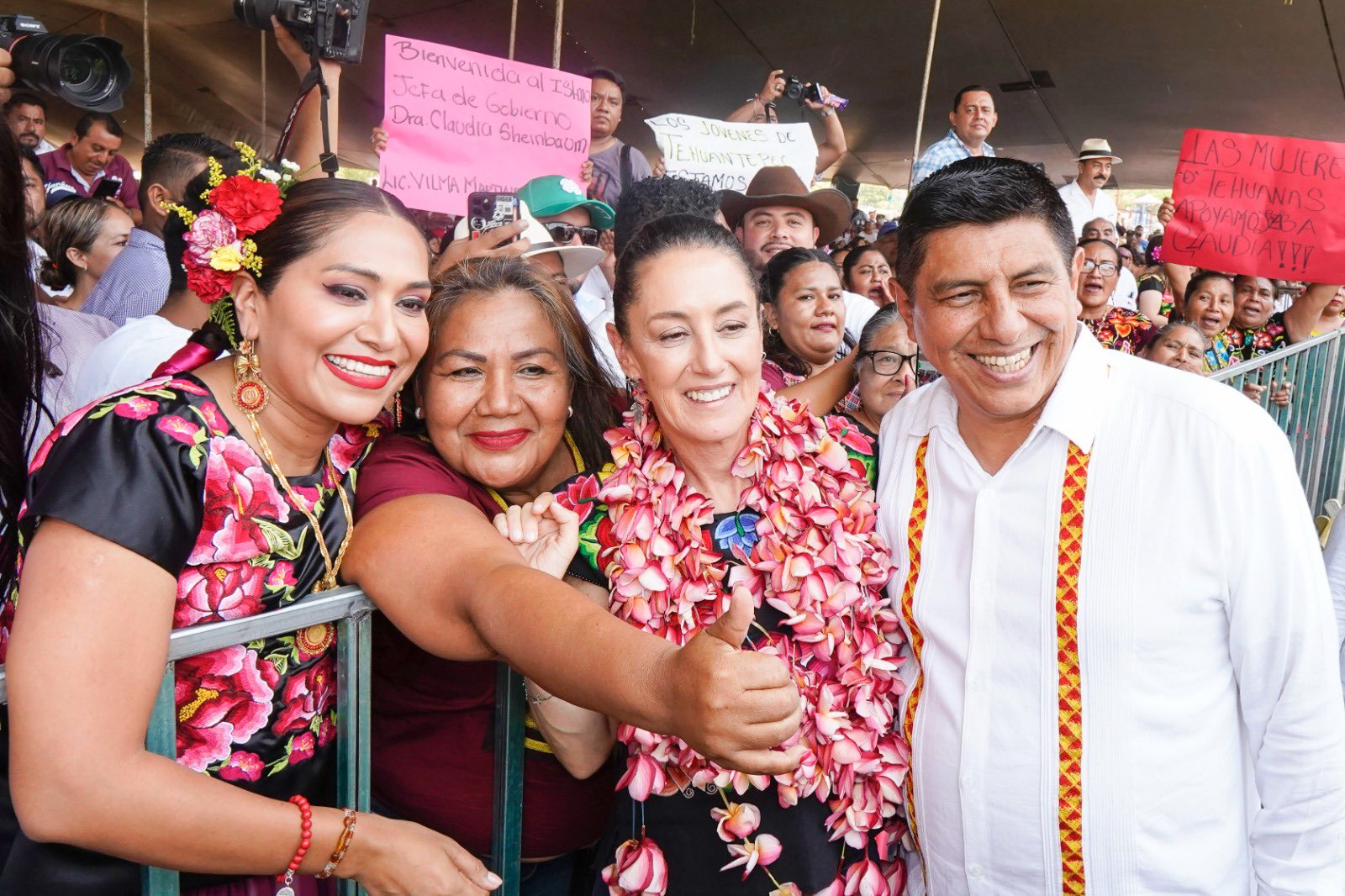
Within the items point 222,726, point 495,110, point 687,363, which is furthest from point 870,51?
point 222,726

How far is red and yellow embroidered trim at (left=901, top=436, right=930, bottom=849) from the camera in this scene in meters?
1.80

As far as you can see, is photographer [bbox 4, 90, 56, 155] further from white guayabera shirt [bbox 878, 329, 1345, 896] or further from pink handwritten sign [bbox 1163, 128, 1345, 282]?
pink handwritten sign [bbox 1163, 128, 1345, 282]

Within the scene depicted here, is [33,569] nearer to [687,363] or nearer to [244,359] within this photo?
[244,359]

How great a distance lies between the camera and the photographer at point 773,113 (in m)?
5.52

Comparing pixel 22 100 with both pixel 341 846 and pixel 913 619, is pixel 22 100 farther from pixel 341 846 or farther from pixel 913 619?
pixel 913 619

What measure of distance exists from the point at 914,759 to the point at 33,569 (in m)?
1.48

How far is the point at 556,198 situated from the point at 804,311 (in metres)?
1.15

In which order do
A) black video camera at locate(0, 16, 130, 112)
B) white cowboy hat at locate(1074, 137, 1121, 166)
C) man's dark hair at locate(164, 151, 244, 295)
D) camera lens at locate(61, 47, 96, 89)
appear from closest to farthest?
man's dark hair at locate(164, 151, 244, 295) → black video camera at locate(0, 16, 130, 112) → camera lens at locate(61, 47, 96, 89) → white cowboy hat at locate(1074, 137, 1121, 166)

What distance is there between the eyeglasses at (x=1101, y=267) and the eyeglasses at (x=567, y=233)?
2738 millimetres

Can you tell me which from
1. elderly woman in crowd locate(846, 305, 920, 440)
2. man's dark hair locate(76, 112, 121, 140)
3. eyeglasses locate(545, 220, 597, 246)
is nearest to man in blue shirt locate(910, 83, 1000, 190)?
eyeglasses locate(545, 220, 597, 246)

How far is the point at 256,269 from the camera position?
1.66 m

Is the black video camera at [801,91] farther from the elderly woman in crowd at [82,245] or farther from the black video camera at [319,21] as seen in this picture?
the elderly woman in crowd at [82,245]

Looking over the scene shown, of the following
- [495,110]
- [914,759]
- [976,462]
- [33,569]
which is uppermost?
[495,110]

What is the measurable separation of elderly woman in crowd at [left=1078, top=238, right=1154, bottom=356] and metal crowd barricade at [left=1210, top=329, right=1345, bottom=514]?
0.67 m
